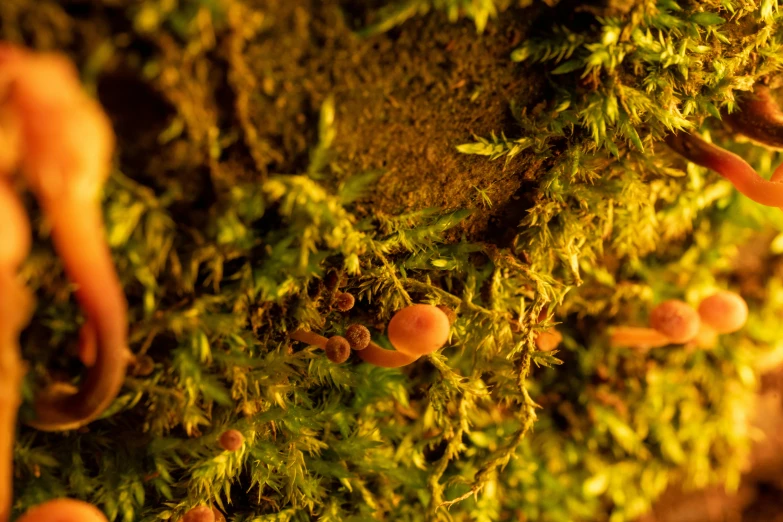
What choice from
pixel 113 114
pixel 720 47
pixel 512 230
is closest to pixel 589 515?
pixel 512 230

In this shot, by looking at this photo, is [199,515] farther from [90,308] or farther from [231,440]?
[90,308]

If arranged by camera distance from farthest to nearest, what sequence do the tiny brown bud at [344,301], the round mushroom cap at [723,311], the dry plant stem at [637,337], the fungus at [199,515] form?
the dry plant stem at [637,337]
the round mushroom cap at [723,311]
the tiny brown bud at [344,301]
the fungus at [199,515]

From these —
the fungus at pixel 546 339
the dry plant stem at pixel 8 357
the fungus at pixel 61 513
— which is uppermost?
the dry plant stem at pixel 8 357

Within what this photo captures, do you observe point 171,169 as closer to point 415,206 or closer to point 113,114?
point 113,114

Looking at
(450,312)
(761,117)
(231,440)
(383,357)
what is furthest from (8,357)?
(761,117)

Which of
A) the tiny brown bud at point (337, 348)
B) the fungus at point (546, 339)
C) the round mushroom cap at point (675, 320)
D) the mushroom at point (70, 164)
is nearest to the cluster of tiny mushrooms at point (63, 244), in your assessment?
the mushroom at point (70, 164)

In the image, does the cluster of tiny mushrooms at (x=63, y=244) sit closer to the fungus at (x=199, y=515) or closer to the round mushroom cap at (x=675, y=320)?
the fungus at (x=199, y=515)
